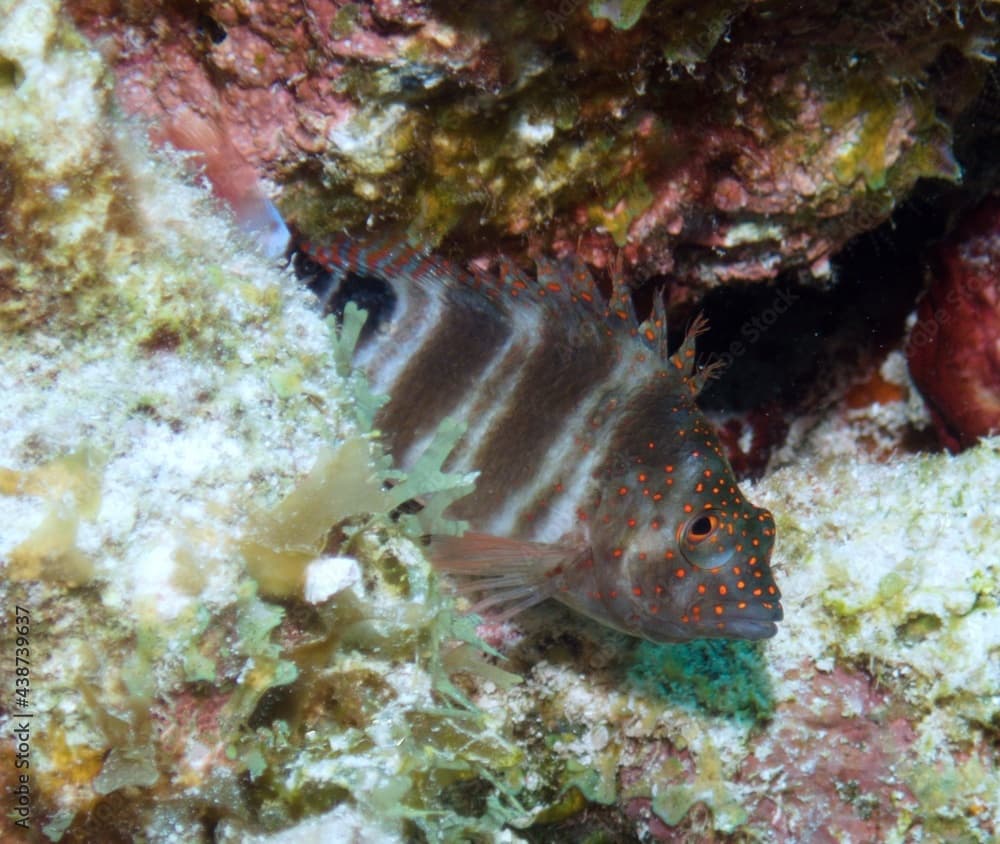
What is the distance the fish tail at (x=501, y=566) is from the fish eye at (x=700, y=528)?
0.56 metres

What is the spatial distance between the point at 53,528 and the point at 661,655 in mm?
2733

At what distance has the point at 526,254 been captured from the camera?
152 inches

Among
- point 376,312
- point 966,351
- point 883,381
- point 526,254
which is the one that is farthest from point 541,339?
point 883,381

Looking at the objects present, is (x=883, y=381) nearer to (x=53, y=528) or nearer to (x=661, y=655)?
(x=661, y=655)

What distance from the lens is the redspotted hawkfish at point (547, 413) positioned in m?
3.50

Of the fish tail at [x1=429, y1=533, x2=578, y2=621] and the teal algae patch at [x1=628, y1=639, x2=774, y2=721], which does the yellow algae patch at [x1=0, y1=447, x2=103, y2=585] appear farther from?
the teal algae patch at [x1=628, y1=639, x2=774, y2=721]

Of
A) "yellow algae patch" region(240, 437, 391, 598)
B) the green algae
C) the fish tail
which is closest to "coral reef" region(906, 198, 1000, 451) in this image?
the fish tail

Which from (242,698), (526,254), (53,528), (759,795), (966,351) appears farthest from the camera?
(966,351)

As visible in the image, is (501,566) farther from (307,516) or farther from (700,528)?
(307,516)

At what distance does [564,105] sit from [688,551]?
2062 millimetres

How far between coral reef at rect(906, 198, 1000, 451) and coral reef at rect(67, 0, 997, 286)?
149 centimetres

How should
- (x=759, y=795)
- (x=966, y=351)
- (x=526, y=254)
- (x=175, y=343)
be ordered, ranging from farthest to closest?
(x=966, y=351) < (x=526, y=254) < (x=759, y=795) < (x=175, y=343)

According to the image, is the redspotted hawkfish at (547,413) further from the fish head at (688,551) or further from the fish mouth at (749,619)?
the fish mouth at (749,619)

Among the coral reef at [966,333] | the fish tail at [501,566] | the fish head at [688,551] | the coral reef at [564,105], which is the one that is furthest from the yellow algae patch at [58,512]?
the coral reef at [966,333]
